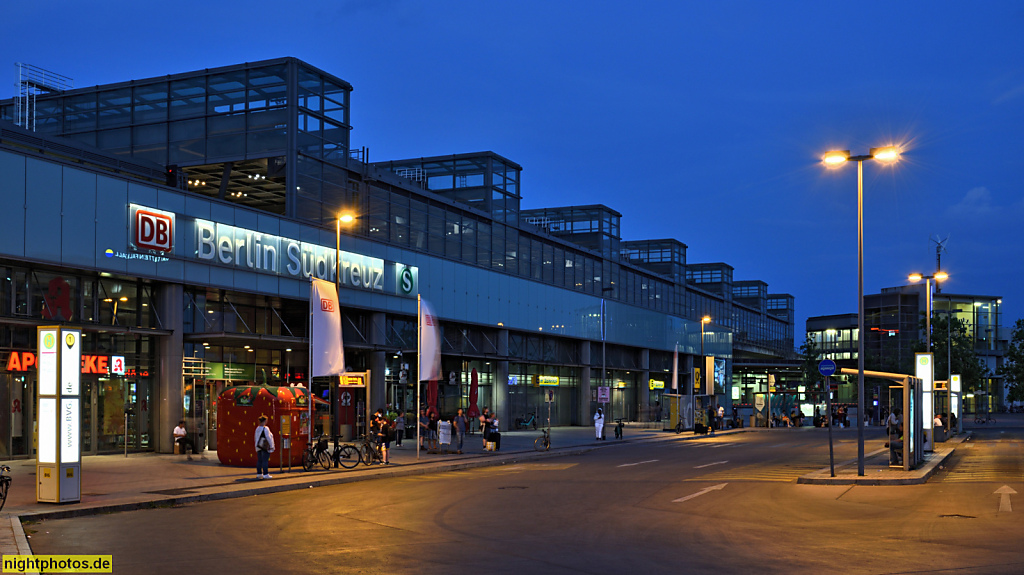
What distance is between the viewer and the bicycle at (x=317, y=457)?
2847cm

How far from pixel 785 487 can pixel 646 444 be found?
25.4 m

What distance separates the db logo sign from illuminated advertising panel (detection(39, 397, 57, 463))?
15.0m

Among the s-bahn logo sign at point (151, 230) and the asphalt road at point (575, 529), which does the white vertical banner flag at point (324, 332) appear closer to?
the asphalt road at point (575, 529)

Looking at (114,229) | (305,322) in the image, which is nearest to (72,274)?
(114,229)

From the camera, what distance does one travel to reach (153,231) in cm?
3303

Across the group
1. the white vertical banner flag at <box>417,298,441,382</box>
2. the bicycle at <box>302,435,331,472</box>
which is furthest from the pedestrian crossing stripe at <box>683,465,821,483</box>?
the bicycle at <box>302,435,331,472</box>

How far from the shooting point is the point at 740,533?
50.1 ft

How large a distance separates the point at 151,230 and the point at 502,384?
28760 mm

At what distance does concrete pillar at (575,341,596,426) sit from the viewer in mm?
68938

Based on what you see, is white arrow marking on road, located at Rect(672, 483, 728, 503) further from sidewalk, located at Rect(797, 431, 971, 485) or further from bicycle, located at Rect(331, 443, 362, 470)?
bicycle, located at Rect(331, 443, 362, 470)

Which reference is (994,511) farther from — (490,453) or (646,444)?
(646,444)

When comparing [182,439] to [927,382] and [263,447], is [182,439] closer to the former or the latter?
[263,447]

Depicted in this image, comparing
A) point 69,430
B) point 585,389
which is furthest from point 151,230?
point 585,389

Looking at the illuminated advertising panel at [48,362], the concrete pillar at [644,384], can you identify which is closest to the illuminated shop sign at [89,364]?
the illuminated advertising panel at [48,362]
